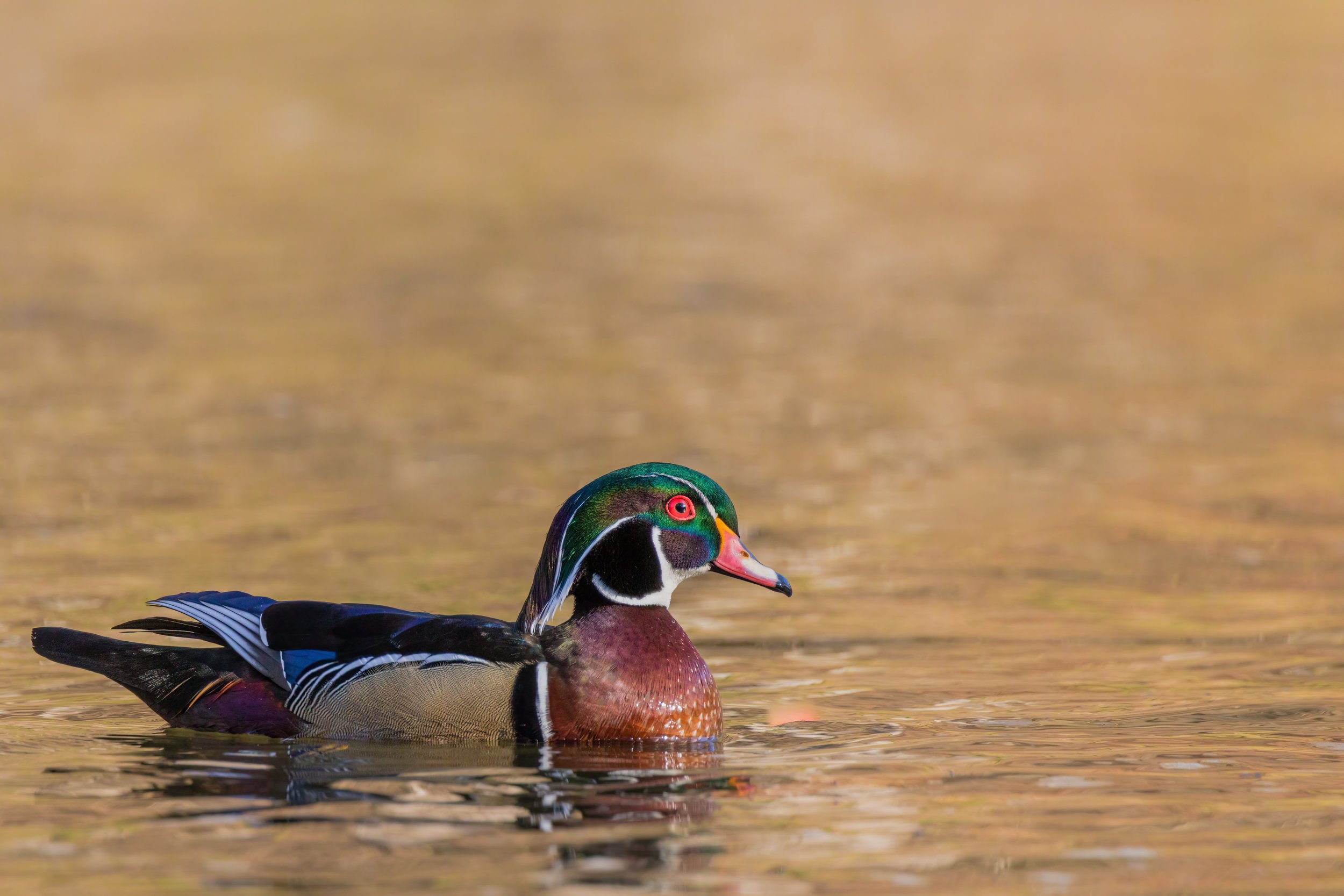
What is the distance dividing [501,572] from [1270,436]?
6.77 metres

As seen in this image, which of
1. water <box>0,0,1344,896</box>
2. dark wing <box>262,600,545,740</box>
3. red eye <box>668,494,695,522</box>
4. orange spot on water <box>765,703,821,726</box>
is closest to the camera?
water <box>0,0,1344,896</box>

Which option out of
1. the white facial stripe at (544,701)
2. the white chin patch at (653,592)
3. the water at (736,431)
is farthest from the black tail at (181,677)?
the white chin patch at (653,592)

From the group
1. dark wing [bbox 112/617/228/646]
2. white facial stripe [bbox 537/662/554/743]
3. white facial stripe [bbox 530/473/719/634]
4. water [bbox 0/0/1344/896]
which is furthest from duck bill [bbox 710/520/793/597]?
dark wing [bbox 112/617/228/646]

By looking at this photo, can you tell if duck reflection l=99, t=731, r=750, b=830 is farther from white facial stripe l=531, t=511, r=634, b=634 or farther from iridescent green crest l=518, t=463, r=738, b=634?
iridescent green crest l=518, t=463, r=738, b=634

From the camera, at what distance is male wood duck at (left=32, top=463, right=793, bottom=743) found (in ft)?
28.3

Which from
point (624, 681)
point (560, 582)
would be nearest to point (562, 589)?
point (560, 582)

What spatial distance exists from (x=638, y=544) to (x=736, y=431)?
7778 mm

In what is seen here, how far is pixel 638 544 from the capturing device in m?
8.88

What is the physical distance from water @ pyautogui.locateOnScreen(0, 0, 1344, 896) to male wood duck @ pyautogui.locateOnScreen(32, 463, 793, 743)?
0.65 ft

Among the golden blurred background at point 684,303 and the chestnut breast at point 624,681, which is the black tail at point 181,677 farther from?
the golden blurred background at point 684,303

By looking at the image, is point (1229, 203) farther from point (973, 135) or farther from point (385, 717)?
point (385, 717)

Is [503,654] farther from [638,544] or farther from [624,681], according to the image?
[638,544]

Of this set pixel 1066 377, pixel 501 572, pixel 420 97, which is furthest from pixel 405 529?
pixel 420 97

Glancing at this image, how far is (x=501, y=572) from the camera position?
12.3 meters
